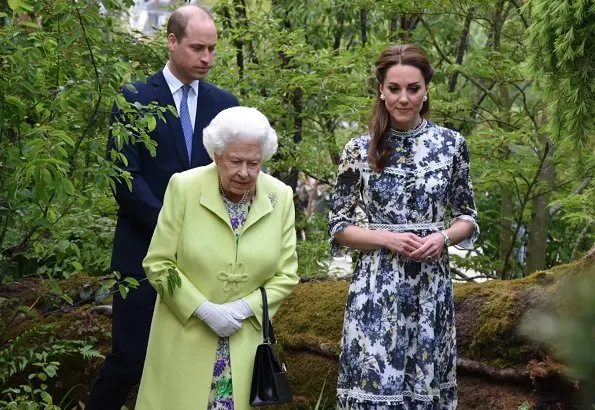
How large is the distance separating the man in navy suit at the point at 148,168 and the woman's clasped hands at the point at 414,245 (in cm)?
112

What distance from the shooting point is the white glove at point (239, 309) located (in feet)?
13.9

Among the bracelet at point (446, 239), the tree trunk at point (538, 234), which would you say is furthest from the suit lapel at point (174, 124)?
the tree trunk at point (538, 234)

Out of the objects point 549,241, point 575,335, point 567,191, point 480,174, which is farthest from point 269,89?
point 575,335

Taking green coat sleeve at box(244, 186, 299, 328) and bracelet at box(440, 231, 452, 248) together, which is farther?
bracelet at box(440, 231, 452, 248)

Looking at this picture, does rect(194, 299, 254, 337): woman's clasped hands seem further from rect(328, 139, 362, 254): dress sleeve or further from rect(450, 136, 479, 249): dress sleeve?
rect(450, 136, 479, 249): dress sleeve

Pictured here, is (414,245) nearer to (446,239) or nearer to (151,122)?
(446,239)

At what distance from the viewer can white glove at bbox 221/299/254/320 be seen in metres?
4.23

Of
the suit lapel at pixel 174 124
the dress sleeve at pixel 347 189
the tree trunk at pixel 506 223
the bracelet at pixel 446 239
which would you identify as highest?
the tree trunk at pixel 506 223

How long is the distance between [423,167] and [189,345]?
50.1 inches

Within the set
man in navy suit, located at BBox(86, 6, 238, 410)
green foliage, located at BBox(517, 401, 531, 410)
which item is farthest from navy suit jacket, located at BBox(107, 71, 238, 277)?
green foliage, located at BBox(517, 401, 531, 410)

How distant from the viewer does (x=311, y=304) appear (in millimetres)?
6363

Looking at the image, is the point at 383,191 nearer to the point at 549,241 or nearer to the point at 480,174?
the point at 480,174

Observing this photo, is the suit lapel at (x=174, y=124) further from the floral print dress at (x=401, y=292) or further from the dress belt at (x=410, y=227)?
the dress belt at (x=410, y=227)

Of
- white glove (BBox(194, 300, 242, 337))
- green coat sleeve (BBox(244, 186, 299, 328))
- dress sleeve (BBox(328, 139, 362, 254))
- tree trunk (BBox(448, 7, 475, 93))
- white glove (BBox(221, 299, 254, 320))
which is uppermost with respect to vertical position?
tree trunk (BBox(448, 7, 475, 93))
